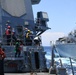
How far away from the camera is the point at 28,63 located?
15594 millimetres

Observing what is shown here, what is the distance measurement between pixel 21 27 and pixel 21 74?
4.21 m

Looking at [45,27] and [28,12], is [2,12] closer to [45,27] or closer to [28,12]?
[28,12]

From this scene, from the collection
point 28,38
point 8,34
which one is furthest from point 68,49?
Answer: point 8,34

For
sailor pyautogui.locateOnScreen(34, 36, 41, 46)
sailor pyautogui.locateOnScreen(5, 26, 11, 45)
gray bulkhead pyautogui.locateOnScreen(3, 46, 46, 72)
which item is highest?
sailor pyautogui.locateOnScreen(5, 26, 11, 45)

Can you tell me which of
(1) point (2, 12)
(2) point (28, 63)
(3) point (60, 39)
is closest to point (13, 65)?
(2) point (28, 63)

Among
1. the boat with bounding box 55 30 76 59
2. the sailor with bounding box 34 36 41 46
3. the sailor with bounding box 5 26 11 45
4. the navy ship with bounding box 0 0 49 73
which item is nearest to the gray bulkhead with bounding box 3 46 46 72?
the navy ship with bounding box 0 0 49 73

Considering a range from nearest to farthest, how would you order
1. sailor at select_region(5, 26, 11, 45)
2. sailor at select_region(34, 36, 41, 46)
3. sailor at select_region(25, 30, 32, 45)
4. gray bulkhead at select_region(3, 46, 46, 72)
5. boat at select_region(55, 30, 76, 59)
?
gray bulkhead at select_region(3, 46, 46, 72), sailor at select_region(5, 26, 11, 45), sailor at select_region(25, 30, 32, 45), sailor at select_region(34, 36, 41, 46), boat at select_region(55, 30, 76, 59)

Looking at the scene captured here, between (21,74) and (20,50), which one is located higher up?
(20,50)

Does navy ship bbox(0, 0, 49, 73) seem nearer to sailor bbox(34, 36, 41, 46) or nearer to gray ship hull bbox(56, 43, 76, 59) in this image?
Answer: sailor bbox(34, 36, 41, 46)

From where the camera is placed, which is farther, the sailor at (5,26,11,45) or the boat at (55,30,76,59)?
the boat at (55,30,76,59)

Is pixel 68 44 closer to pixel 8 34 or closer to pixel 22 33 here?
pixel 22 33

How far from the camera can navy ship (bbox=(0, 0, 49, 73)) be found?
15.4 metres

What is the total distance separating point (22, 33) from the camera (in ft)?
56.0

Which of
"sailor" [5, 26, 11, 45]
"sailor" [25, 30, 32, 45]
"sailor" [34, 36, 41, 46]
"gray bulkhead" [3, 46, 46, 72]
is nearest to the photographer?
"gray bulkhead" [3, 46, 46, 72]
